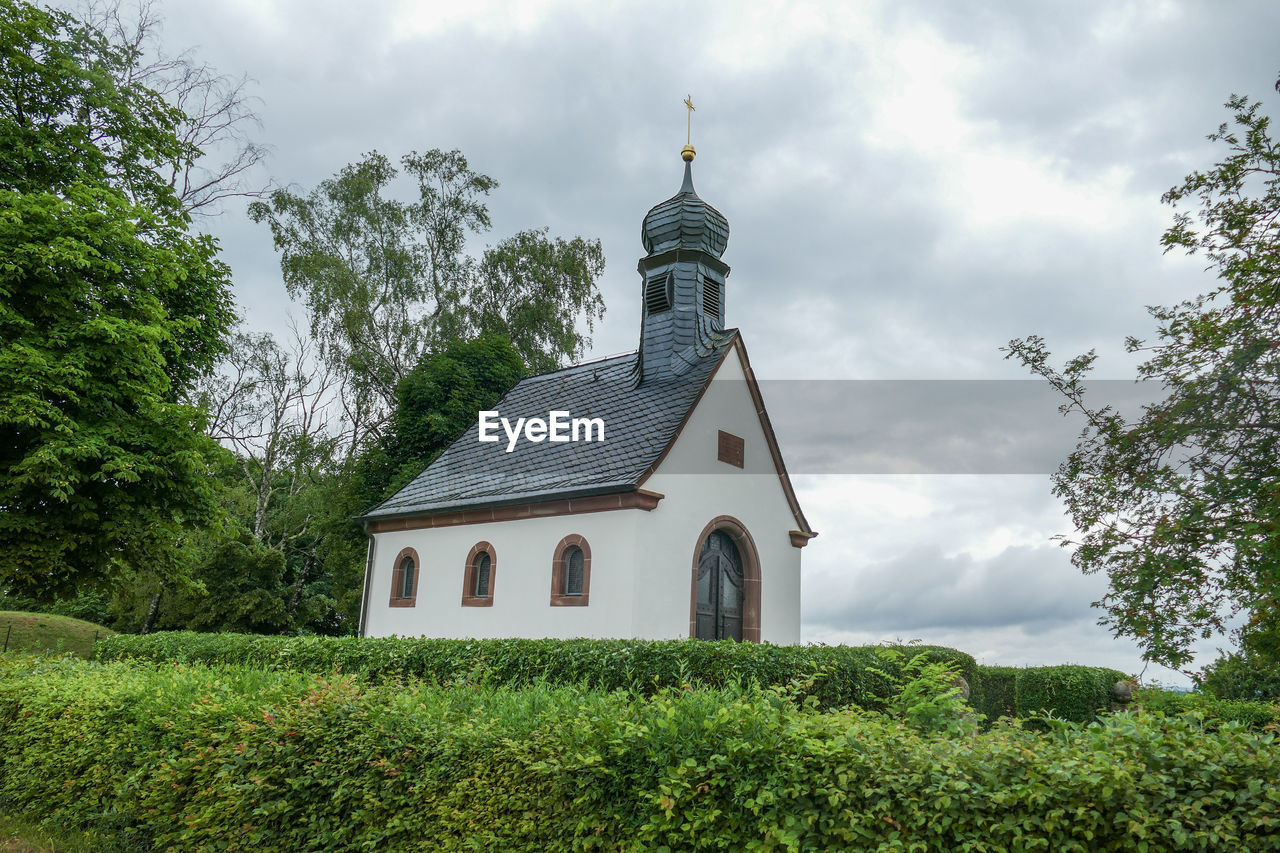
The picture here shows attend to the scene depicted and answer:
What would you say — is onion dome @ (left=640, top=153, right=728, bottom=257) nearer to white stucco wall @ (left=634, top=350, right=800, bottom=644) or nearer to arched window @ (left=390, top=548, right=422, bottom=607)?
white stucco wall @ (left=634, top=350, right=800, bottom=644)

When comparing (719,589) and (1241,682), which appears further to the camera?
(719,589)

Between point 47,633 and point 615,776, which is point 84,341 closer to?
point 615,776

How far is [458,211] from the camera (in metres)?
33.9

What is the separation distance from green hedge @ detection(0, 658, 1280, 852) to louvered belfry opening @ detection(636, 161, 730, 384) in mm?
12943

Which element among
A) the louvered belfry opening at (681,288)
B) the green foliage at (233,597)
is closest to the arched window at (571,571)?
the louvered belfry opening at (681,288)

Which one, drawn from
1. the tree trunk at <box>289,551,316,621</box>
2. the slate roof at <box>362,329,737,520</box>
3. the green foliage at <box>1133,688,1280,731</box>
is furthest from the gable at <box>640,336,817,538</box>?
the tree trunk at <box>289,551,316,621</box>

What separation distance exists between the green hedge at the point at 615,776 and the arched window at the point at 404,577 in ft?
36.8

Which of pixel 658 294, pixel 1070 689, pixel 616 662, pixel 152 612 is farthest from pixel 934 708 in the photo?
pixel 152 612

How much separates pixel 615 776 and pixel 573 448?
13922 millimetres

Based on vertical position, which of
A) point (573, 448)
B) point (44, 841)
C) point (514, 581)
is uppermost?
point (573, 448)

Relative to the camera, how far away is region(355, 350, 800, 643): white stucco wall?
15039 mm

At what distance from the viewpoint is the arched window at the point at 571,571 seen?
15523 millimetres

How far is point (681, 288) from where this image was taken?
1978cm

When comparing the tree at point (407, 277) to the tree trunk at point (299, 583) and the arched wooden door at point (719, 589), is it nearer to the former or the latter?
the tree trunk at point (299, 583)
